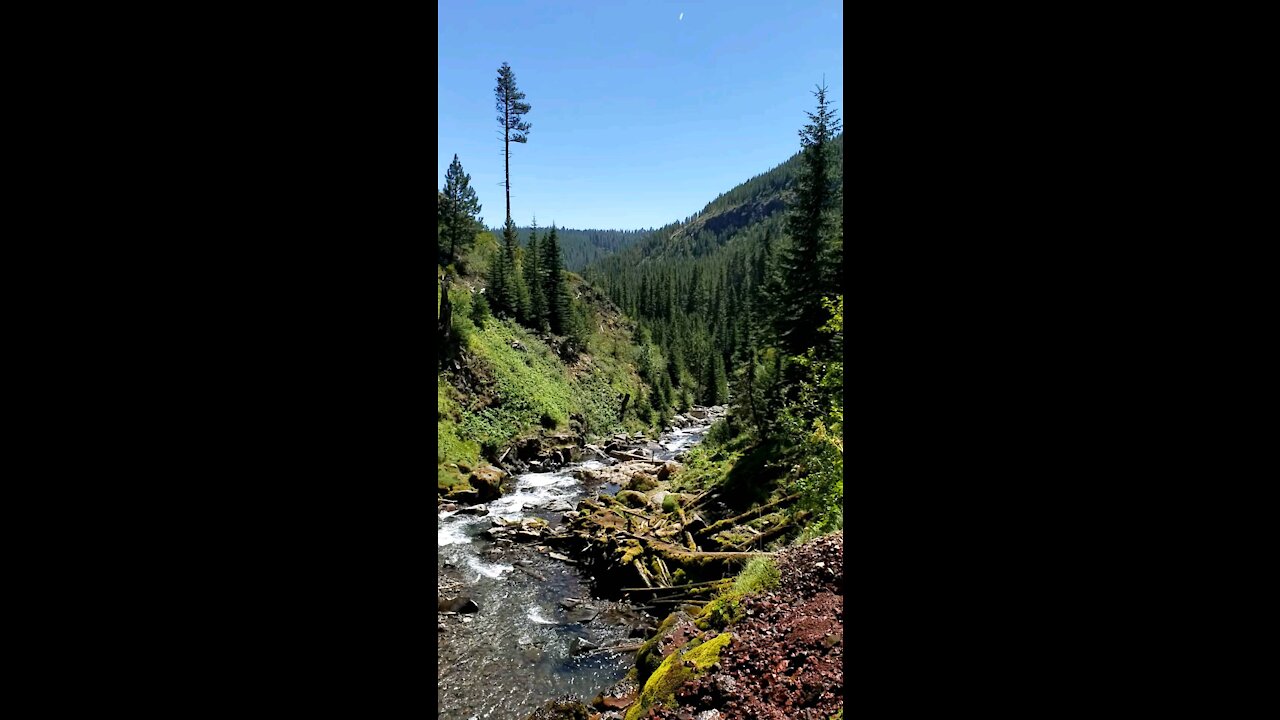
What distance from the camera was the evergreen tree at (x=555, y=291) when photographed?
151 ft

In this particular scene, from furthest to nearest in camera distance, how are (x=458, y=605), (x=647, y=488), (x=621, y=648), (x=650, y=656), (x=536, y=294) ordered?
1. (x=536, y=294)
2. (x=647, y=488)
3. (x=458, y=605)
4. (x=621, y=648)
5. (x=650, y=656)

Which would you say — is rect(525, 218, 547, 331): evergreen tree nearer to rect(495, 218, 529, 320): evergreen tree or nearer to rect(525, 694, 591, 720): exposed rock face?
rect(495, 218, 529, 320): evergreen tree

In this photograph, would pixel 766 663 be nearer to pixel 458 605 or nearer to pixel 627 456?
pixel 458 605

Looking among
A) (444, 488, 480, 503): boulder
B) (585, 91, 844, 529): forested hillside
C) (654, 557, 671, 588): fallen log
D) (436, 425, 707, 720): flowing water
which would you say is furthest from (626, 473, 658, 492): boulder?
(654, 557, 671, 588): fallen log

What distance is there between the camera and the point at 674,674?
7.05m

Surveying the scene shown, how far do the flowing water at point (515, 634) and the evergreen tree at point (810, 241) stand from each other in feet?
35.8

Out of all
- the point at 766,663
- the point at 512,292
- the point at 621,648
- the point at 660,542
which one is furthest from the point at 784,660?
the point at 512,292

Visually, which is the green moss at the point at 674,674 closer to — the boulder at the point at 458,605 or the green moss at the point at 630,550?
the green moss at the point at 630,550

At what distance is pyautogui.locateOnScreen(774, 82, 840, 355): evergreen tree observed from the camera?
19.0 meters

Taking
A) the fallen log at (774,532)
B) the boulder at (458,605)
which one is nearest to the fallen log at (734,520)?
the fallen log at (774,532)

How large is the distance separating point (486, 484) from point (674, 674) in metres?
15.9

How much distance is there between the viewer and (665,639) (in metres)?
8.91
